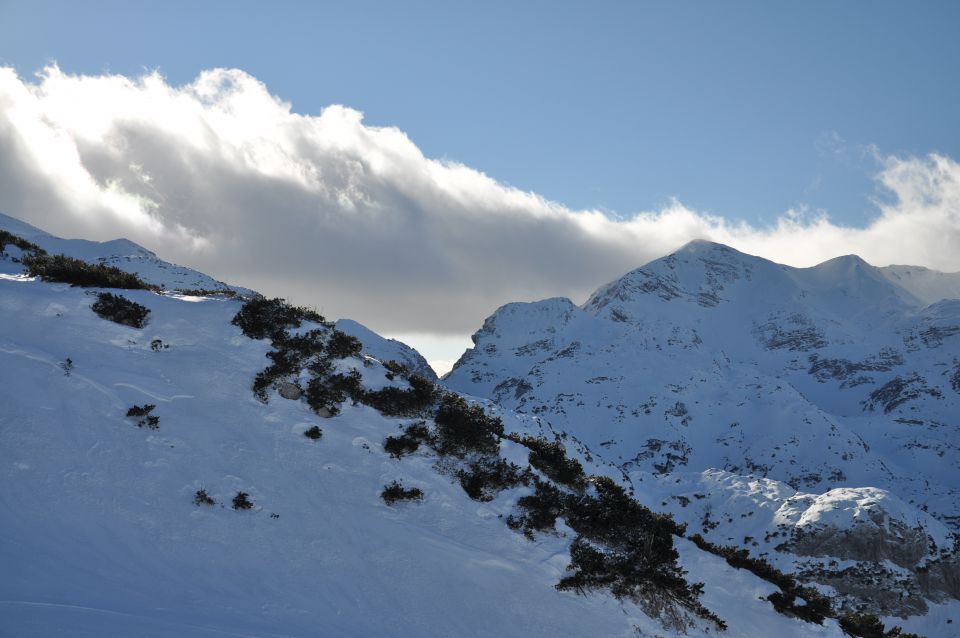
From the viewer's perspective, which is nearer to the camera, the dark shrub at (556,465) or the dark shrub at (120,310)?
the dark shrub at (120,310)

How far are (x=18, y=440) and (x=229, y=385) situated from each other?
5526 millimetres

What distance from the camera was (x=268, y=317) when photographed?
21.6 m

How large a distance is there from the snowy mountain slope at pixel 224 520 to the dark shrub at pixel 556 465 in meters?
0.62

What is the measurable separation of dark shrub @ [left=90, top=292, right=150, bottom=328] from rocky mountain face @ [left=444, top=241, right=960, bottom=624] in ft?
79.4

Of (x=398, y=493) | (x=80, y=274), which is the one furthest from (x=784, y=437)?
(x=80, y=274)

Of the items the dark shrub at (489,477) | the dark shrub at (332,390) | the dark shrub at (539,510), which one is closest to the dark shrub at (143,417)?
the dark shrub at (332,390)

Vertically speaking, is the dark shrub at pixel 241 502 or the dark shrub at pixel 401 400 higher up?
the dark shrub at pixel 401 400

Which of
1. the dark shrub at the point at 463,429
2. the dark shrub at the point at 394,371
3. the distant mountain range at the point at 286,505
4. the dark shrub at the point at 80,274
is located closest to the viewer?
the distant mountain range at the point at 286,505

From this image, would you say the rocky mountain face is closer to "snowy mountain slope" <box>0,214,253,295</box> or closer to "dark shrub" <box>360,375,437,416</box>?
"dark shrub" <box>360,375,437,416</box>

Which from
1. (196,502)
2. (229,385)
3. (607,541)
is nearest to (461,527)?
(607,541)

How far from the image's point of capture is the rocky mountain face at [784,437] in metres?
44.3

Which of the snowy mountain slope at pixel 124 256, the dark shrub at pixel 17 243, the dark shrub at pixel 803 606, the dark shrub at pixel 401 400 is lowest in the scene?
the dark shrub at pixel 803 606

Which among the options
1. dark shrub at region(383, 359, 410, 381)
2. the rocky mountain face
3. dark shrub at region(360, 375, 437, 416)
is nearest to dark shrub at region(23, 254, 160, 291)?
dark shrub at region(383, 359, 410, 381)

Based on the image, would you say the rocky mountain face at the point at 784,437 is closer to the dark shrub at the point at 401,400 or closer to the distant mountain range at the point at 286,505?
the dark shrub at the point at 401,400
